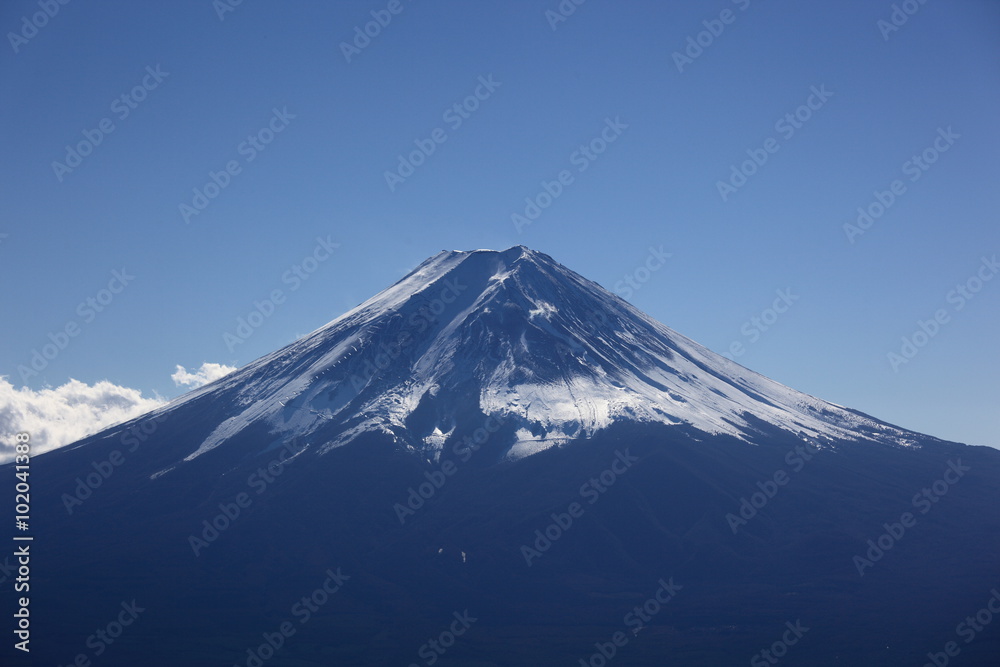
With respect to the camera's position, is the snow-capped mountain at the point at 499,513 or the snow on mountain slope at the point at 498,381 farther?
the snow on mountain slope at the point at 498,381

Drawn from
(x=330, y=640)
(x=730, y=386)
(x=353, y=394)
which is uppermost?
(x=730, y=386)

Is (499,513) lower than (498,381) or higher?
lower

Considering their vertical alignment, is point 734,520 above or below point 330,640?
above

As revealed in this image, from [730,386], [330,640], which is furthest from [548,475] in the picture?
[730,386]

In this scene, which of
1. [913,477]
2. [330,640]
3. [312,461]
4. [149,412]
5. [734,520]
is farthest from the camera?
[149,412]

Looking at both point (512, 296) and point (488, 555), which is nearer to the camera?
point (488, 555)

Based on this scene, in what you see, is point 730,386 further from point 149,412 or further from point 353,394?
point 149,412

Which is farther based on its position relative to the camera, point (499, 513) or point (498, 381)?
point (498, 381)

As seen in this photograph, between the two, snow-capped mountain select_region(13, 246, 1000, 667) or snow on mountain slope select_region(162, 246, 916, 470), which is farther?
snow on mountain slope select_region(162, 246, 916, 470)
